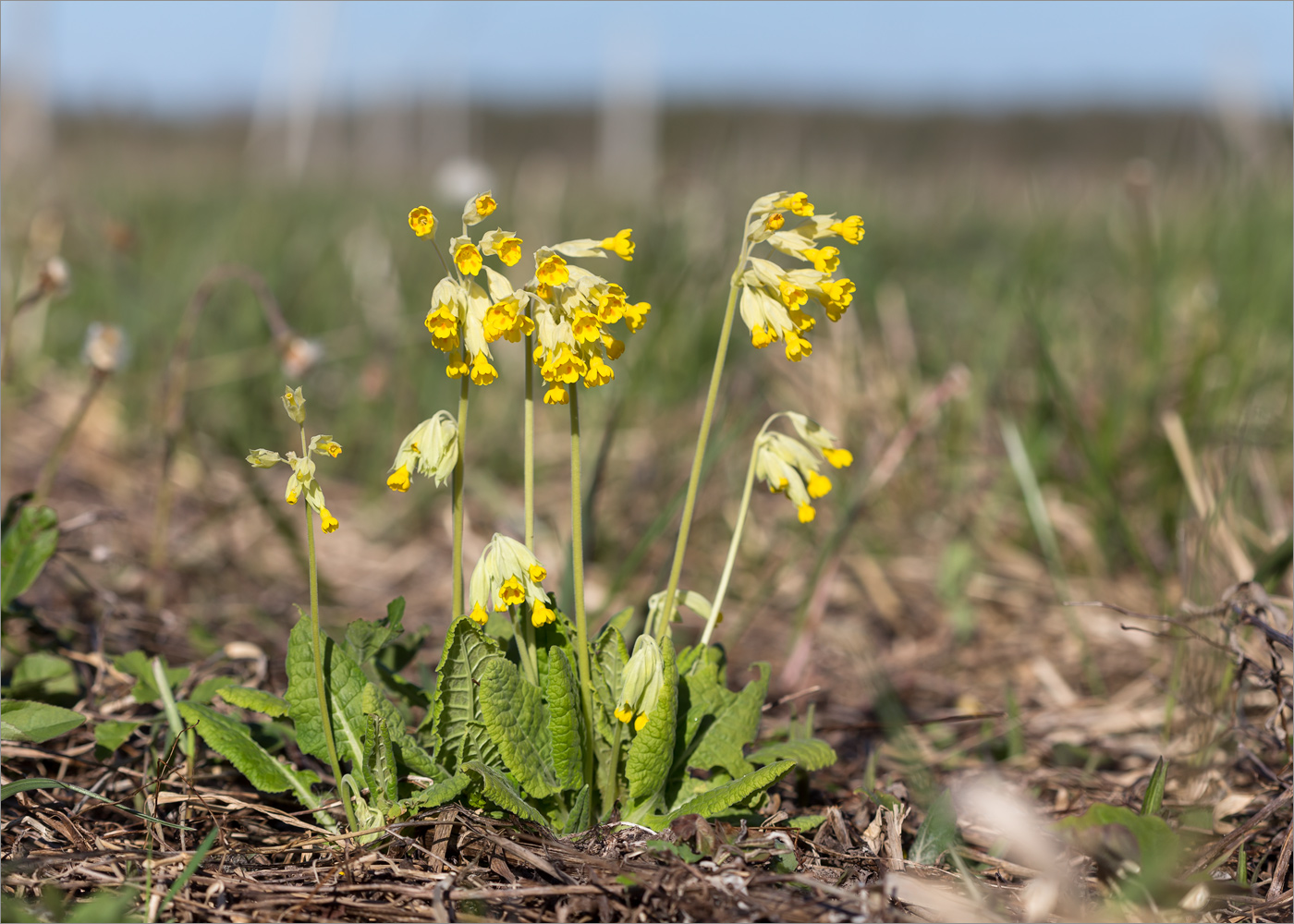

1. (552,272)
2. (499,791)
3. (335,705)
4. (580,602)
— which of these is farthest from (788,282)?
(335,705)

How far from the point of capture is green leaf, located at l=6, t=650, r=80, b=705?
6.81ft

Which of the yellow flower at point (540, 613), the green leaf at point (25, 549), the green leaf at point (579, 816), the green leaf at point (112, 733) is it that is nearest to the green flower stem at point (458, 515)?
the yellow flower at point (540, 613)

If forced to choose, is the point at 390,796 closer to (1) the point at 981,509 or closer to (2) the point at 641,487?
(2) the point at 641,487

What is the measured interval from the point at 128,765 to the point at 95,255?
4229mm

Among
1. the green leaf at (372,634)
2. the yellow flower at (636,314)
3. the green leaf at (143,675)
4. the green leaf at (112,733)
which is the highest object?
the yellow flower at (636,314)

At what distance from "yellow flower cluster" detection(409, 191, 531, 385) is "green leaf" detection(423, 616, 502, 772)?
396 mm

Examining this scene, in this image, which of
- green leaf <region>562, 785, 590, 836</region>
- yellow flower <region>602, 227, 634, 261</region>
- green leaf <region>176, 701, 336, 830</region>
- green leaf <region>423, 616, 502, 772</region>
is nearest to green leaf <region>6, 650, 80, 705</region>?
green leaf <region>176, 701, 336, 830</region>

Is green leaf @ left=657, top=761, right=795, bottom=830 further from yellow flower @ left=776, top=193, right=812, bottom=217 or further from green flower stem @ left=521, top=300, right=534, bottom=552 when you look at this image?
yellow flower @ left=776, top=193, right=812, bottom=217

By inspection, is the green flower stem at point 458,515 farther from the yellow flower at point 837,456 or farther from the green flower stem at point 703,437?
the yellow flower at point 837,456

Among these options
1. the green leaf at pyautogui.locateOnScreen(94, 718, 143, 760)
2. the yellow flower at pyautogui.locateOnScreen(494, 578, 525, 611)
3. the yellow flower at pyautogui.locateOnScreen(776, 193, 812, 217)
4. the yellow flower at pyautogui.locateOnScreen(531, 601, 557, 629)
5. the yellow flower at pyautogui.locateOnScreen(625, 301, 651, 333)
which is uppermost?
the yellow flower at pyautogui.locateOnScreen(776, 193, 812, 217)

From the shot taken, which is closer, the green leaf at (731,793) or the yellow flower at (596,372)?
the yellow flower at (596,372)

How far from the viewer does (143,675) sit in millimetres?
2045

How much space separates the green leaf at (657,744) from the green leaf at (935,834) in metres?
0.43

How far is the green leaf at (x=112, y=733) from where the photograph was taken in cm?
192
